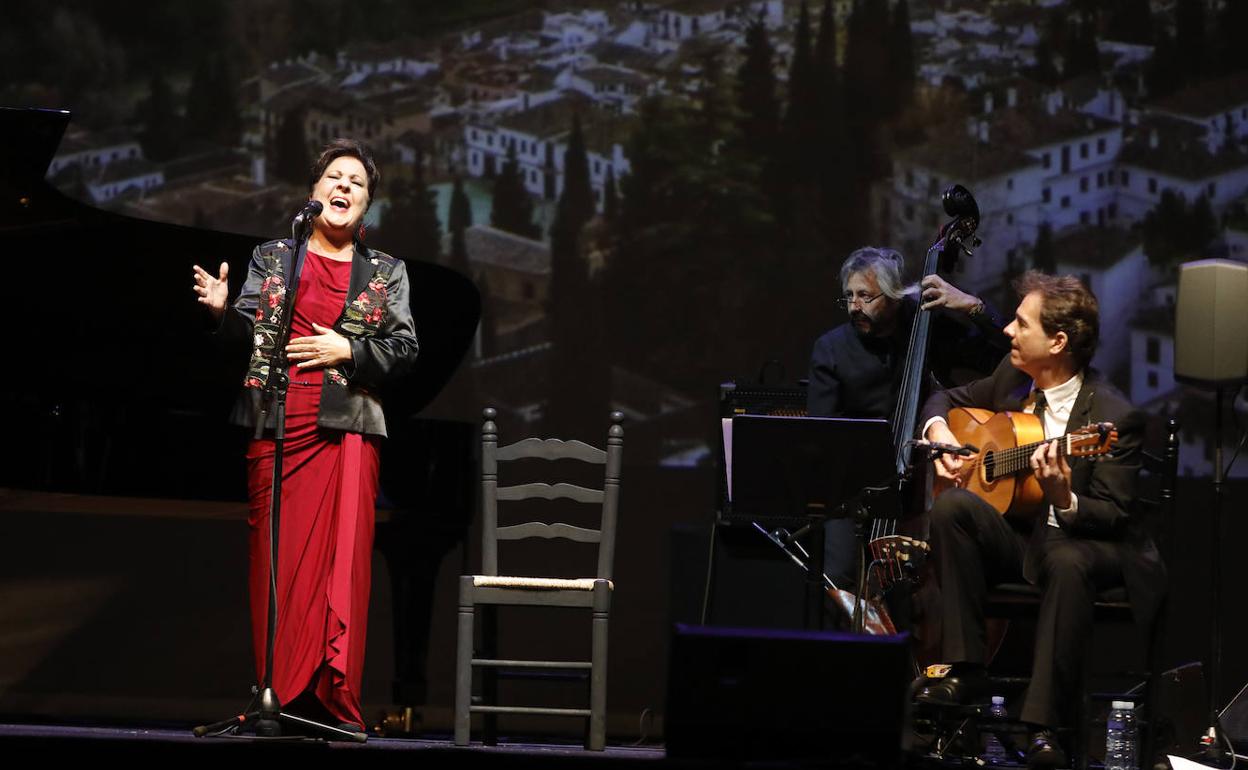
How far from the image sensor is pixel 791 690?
310 centimetres

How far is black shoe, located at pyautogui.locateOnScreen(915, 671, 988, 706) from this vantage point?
12.4 feet

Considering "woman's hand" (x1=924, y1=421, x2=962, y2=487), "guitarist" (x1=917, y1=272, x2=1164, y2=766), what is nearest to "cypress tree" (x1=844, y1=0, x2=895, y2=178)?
"guitarist" (x1=917, y1=272, x2=1164, y2=766)

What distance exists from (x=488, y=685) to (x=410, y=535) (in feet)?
1.71

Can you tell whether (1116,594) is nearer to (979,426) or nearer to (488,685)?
(979,426)

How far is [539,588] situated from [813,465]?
92cm

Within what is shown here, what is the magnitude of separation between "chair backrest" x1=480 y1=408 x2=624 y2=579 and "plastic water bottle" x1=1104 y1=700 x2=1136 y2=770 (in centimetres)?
144

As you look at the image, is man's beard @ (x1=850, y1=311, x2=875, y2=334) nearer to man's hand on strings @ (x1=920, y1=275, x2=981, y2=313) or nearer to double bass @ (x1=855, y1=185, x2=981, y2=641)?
double bass @ (x1=855, y1=185, x2=981, y2=641)

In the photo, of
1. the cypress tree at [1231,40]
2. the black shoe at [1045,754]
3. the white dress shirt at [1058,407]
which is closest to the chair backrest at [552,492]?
the white dress shirt at [1058,407]

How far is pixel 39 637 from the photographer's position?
6.30 m

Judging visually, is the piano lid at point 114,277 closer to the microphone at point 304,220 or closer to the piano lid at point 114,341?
the piano lid at point 114,341

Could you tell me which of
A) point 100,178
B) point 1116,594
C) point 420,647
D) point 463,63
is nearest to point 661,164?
point 463,63

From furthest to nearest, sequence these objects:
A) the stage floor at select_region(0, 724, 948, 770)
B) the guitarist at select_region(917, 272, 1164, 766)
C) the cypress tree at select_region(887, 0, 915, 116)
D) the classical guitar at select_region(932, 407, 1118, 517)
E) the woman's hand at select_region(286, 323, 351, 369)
A: 1. the cypress tree at select_region(887, 0, 915, 116)
2. the woman's hand at select_region(286, 323, 351, 369)
3. the classical guitar at select_region(932, 407, 1118, 517)
4. the guitarist at select_region(917, 272, 1164, 766)
5. the stage floor at select_region(0, 724, 948, 770)

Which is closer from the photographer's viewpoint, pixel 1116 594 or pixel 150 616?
pixel 1116 594

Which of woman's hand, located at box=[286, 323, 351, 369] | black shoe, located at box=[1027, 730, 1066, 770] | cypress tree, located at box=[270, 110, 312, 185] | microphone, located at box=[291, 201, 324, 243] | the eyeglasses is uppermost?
cypress tree, located at box=[270, 110, 312, 185]
